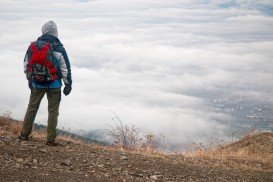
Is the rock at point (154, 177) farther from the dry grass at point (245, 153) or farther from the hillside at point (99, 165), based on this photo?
the dry grass at point (245, 153)

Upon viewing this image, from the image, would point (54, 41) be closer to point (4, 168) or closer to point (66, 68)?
point (66, 68)

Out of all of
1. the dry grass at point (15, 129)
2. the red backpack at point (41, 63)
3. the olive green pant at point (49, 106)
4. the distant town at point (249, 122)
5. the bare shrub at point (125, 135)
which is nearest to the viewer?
the red backpack at point (41, 63)

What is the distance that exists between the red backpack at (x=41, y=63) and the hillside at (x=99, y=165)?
1.36 m

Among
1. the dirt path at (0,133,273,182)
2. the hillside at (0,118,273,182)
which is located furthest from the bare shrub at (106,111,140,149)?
the dirt path at (0,133,273,182)

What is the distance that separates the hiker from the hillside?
0.66 meters

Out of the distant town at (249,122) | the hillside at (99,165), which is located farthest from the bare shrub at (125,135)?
the distant town at (249,122)

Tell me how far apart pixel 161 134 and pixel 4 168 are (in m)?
5.45

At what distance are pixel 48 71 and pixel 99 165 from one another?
2.10 meters

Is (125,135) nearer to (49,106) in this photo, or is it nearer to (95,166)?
(49,106)

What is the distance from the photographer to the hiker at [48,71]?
349 inches

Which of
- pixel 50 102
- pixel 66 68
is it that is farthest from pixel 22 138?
pixel 66 68

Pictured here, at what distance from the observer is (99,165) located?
8.36 metres

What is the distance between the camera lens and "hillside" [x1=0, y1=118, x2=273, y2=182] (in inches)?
294

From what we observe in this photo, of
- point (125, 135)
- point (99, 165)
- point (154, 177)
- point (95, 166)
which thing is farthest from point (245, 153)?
point (95, 166)
